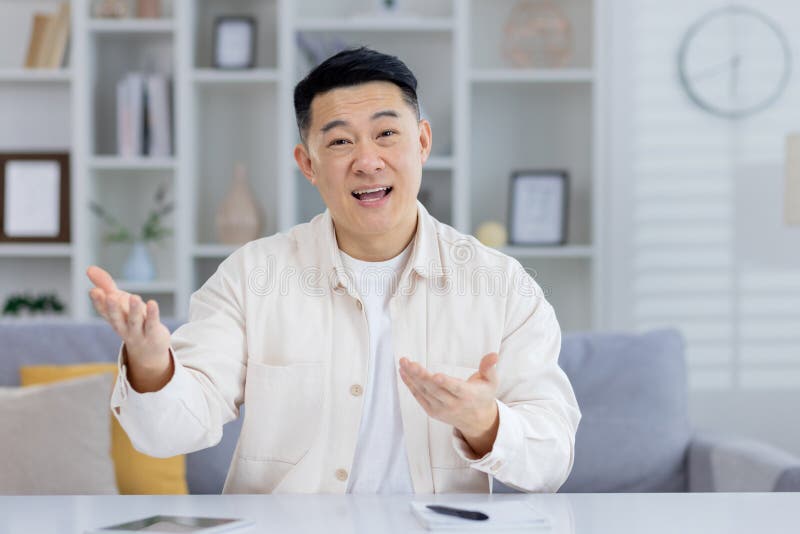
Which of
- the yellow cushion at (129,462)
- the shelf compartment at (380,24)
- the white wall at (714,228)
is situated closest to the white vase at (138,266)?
the shelf compartment at (380,24)

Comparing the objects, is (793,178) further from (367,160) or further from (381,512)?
(381,512)

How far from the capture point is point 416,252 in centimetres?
164

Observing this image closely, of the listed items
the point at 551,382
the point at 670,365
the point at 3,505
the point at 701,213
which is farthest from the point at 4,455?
the point at 701,213

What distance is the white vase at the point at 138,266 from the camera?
3.56m

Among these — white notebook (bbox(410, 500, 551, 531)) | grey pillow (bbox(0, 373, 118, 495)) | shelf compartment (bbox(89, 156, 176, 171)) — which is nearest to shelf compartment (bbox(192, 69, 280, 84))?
shelf compartment (bbox(89, 156, 176, 171))

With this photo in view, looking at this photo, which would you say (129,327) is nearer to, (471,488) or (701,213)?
(471,488)

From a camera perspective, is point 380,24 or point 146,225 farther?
point 146,225

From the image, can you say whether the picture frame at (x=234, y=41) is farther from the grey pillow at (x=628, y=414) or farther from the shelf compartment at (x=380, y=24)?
the grey pillow at (x=628, y=414)

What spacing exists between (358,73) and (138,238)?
233 centimetres

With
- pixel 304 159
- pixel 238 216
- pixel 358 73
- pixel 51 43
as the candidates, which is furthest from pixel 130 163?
pixel 358 73

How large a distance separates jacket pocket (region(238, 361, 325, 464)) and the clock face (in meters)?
2.51

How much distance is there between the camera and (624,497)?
1274mm

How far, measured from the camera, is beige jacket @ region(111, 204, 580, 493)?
4.95ft

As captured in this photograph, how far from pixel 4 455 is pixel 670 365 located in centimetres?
154
